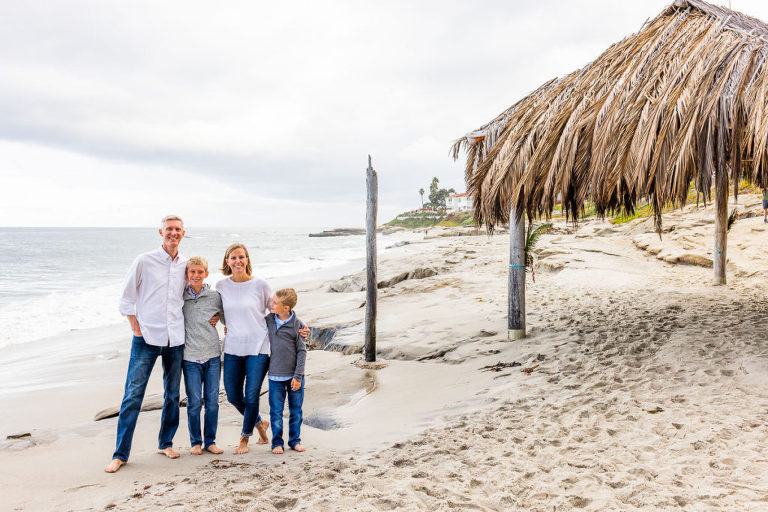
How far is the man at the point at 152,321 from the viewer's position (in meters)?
3.07

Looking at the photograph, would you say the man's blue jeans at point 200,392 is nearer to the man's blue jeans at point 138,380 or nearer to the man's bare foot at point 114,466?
the man's blue jeans at point 138,380

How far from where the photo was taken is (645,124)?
13.7 feet

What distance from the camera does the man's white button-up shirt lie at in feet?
10.1

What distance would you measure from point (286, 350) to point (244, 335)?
1.05ft

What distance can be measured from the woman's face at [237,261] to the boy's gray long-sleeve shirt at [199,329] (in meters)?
0.27

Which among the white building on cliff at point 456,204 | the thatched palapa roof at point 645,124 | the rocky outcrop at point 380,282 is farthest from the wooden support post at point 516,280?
the white building on cliff at point 456,204

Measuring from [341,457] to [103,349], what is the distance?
24.5 feet

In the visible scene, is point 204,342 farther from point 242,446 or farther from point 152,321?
point 242,446

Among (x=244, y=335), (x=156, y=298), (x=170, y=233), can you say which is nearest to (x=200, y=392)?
(x=244, y=335)

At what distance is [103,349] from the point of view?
28.4ft

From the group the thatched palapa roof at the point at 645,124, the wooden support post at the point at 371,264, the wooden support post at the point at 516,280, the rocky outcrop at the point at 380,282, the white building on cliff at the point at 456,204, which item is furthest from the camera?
the white building on cliff at the point at 456,204

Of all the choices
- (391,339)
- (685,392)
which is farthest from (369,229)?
(685,392)

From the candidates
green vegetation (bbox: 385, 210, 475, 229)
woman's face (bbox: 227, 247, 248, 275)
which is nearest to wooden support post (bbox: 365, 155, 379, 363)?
woman's face (bbox: 227, 247, 248, 275)

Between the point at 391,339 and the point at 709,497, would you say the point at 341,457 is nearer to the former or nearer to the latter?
the point at 709,497
